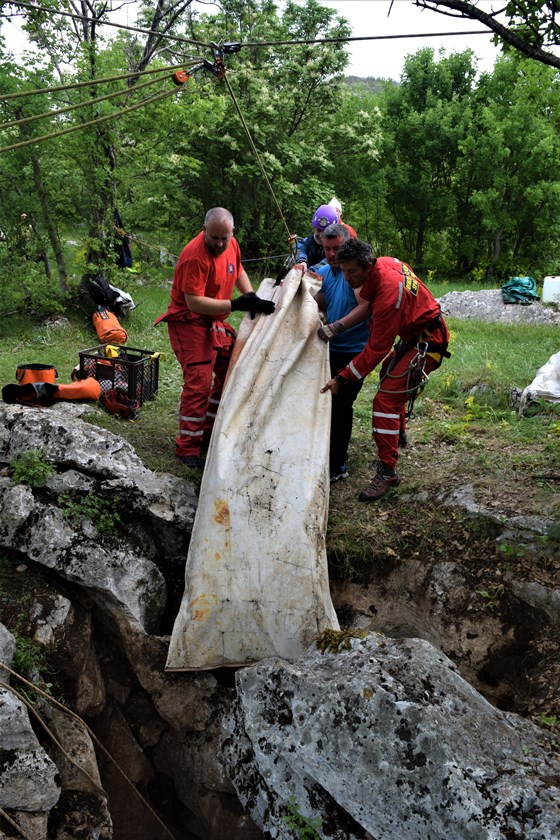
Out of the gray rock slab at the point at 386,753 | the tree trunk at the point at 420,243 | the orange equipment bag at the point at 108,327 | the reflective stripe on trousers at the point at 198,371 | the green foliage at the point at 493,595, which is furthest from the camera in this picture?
the tree trunk at the point at 420,243

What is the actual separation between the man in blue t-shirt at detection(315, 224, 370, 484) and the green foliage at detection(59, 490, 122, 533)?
1618mm

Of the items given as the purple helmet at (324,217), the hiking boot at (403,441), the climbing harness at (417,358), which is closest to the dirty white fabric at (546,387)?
the hiking boot at (403,441)

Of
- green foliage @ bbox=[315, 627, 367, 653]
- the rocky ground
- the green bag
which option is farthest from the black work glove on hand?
the green bag

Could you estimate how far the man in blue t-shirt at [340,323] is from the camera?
4.33 m

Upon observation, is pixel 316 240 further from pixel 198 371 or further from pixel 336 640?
pixel 336 640

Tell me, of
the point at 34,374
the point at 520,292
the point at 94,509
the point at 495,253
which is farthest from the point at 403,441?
the point at 495,253

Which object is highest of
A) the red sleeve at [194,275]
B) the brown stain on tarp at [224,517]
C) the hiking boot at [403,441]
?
the red sleeve at [194,275]

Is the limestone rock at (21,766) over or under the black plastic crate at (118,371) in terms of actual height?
under

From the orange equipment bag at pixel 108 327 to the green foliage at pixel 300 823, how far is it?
6588mm

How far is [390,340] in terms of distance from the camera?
4.09 m

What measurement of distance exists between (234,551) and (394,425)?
5.11ft

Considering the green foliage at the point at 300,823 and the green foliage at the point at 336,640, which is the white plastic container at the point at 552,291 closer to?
the green foliage at the point at 336,640

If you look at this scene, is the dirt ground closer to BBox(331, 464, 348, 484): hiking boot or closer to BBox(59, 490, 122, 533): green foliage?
BBox(331, 464, 348, 484): hiking boot

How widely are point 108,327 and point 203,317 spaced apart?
4.44 m
